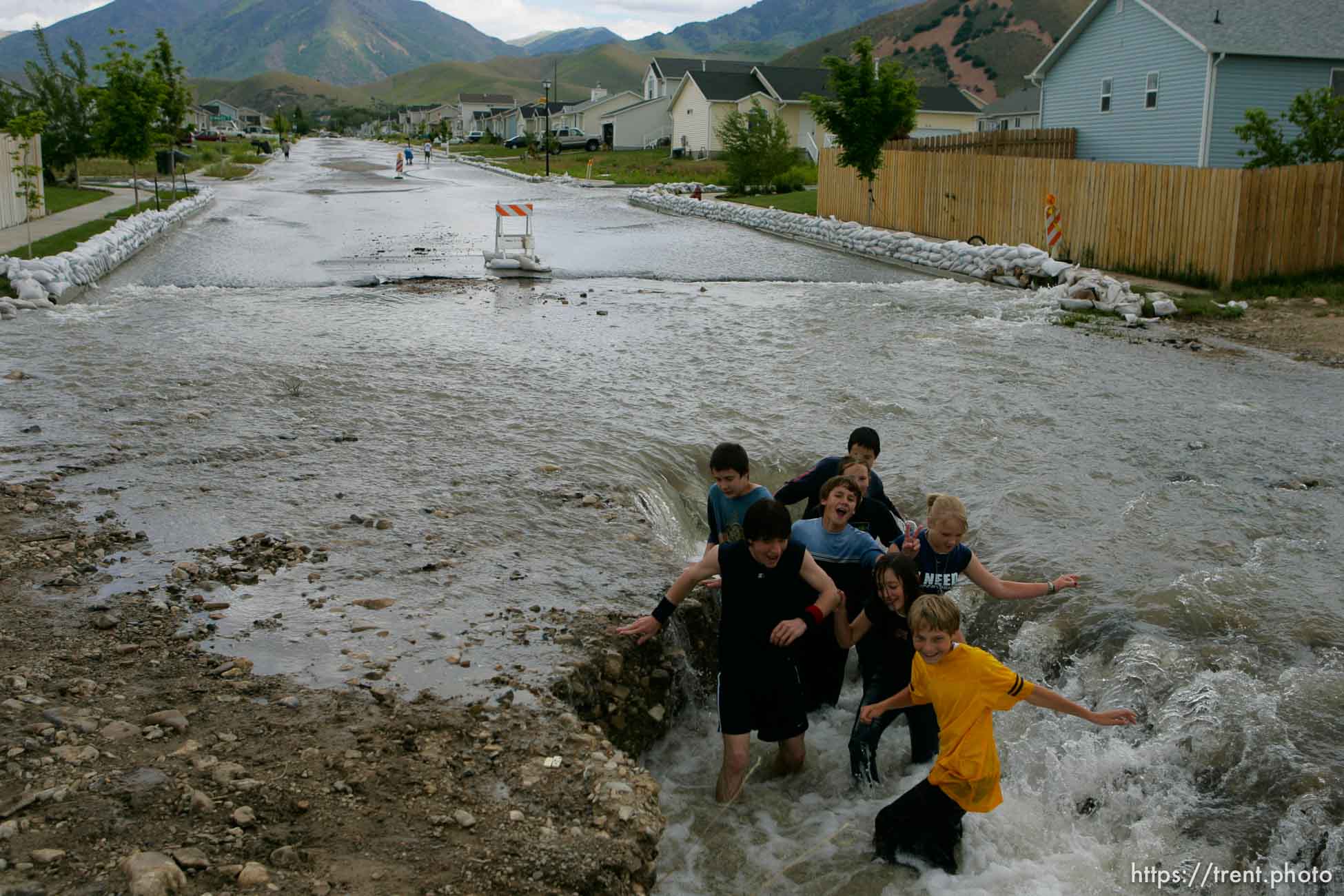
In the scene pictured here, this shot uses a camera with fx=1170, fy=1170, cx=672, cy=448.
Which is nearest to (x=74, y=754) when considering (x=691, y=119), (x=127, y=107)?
(x=127, y=107)

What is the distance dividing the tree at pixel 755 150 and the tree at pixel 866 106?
14020 mm

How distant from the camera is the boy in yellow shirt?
16.1 ft

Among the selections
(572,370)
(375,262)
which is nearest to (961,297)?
(572,370)

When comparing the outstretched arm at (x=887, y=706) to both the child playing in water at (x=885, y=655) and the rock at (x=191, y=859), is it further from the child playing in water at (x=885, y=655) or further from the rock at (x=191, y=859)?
the rock at (x=191, y=859)

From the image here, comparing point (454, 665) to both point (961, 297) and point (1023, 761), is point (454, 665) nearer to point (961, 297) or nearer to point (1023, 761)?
point (1023, 761)

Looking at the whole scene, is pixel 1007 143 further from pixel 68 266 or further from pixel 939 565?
pixel 939 565

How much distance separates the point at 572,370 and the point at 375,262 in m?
11.6

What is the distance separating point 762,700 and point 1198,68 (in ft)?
96.0

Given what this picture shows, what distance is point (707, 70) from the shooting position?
75688mm

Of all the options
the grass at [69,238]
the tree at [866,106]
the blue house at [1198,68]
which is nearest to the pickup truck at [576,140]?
the blue house at [1198,68]

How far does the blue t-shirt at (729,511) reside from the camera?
6.27m

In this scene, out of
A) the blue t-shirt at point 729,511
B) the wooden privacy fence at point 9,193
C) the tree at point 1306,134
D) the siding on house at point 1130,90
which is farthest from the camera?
the siding on house at point 1130,90

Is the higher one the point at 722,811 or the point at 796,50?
the point at 796,50

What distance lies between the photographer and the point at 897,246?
25.6m
